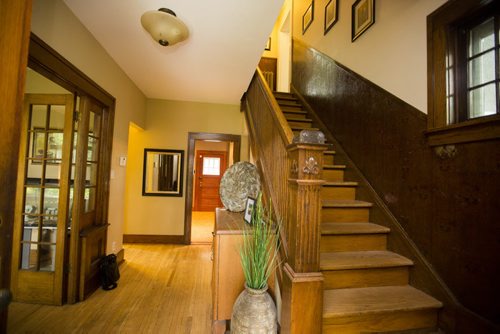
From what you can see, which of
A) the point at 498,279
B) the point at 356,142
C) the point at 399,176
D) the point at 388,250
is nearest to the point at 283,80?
the point at 356,142

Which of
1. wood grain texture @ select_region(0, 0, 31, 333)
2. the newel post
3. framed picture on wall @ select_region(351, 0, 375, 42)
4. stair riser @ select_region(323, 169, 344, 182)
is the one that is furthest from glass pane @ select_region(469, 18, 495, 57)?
wood grain texture @ select_region(0, 0, 31, 333)

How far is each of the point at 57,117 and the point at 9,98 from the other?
200 centimetres

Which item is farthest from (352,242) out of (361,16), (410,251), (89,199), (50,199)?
(50,199)

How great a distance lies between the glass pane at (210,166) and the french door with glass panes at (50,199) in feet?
17.1

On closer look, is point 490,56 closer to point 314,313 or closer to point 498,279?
point 498,279

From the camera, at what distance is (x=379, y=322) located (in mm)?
1372

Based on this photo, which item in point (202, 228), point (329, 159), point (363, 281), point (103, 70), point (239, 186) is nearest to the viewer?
point (363, 281)

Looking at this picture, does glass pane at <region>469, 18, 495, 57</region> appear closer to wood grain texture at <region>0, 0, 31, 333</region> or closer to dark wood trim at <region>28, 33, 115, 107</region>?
wood grain texture at <region>0, 0, 31, 333</region>

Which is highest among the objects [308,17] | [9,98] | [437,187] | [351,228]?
[308,17]

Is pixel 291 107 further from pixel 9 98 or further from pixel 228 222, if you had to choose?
pixel 9 98

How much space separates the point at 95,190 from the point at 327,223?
2.53 meters

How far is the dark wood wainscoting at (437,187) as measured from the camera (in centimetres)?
123

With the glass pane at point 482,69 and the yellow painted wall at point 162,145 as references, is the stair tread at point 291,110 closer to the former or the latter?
the yellow painted wall at point 162,145

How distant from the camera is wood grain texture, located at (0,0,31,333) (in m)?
0.60
